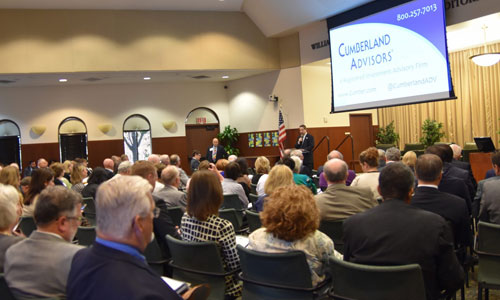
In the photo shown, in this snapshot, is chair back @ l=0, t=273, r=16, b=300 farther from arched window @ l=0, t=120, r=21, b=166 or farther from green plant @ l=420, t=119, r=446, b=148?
arched window @ l=0, t=120, r=21, b=166

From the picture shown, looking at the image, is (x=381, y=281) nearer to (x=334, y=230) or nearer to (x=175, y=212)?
(x=334, y=230)

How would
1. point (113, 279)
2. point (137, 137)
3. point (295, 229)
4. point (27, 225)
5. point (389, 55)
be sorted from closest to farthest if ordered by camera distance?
point (113, 279)
point (295, 229)
point (27, 225)
point (389, 55)
point (137, 137)

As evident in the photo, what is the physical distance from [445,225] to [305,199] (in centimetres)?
75

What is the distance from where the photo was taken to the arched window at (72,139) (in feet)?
49.5

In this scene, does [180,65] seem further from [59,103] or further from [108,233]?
[108,233]

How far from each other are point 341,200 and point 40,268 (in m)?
2.29

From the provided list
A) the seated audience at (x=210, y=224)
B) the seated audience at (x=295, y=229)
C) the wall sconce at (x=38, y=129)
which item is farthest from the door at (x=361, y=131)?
the seated audience at (x=295, y=229)

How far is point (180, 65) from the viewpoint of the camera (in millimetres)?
13445

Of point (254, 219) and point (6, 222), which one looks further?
point (254, 219)

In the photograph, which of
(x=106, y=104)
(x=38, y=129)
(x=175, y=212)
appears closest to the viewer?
(x=175, y=212)

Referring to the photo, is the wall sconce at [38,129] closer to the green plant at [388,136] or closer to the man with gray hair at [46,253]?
the green plant at [388,136]

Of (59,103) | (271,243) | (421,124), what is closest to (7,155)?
(59,103)

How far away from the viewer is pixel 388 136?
49.3ft

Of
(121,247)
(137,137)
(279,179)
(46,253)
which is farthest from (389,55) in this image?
(121,247)
